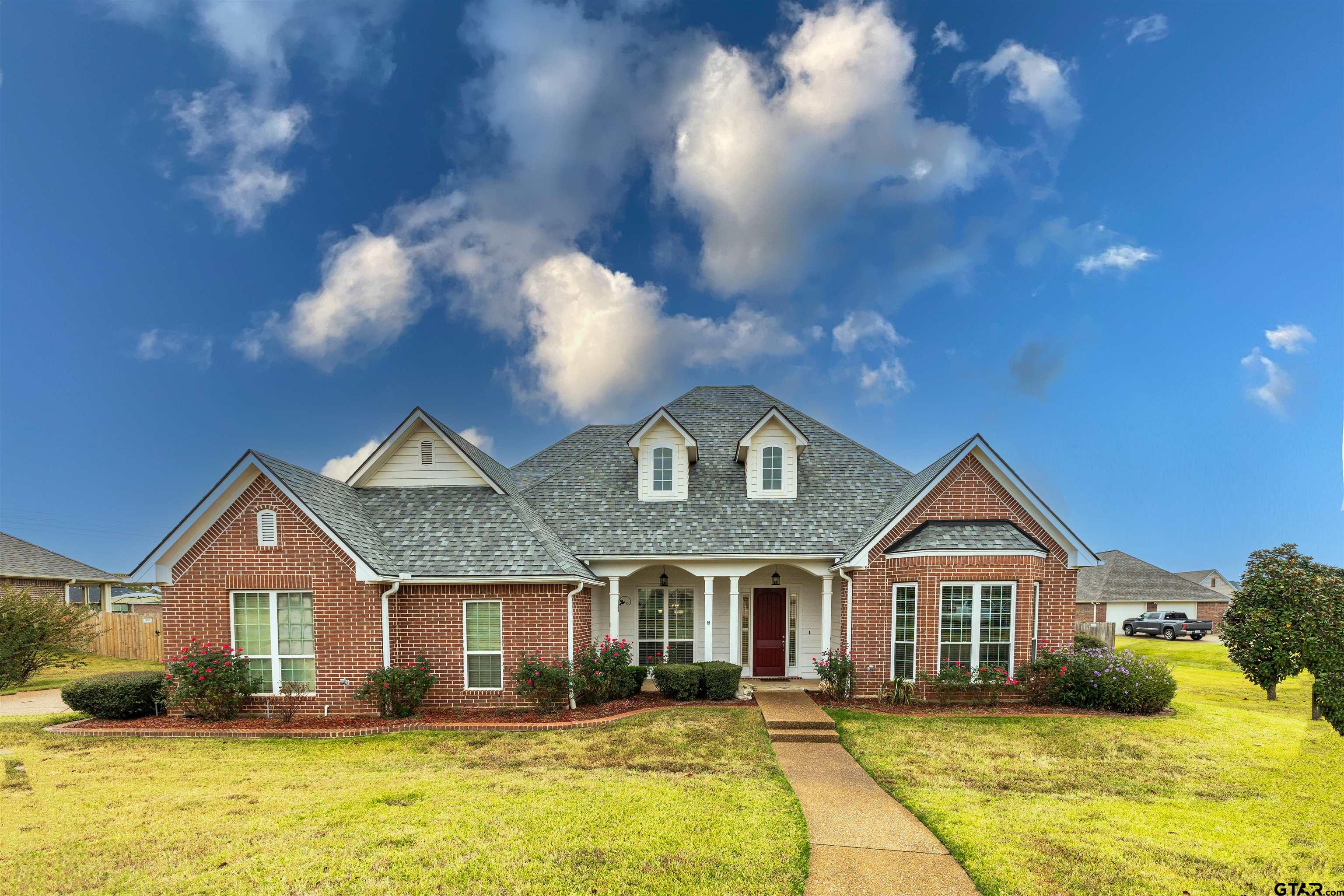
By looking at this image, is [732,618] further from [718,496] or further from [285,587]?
[285,587]

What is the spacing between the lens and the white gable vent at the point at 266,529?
494 inches

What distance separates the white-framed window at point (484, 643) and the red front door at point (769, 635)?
682 centimetres

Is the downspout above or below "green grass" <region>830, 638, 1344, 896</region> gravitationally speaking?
above

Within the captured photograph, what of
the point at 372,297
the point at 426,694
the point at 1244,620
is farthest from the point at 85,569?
the point at 1244,620

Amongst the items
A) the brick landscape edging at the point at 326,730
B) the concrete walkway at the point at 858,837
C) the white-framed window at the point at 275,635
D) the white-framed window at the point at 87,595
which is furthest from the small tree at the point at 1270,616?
the white-framed window at the point at 87,595

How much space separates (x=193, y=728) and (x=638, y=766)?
8.88m

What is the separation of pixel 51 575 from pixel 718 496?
34074 millimetres

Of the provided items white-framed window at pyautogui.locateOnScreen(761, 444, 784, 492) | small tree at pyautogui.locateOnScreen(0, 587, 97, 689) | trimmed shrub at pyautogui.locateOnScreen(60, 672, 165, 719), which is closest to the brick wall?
white-framed window at pyautogui.locateOnScreen(761, 444, 784, 492)

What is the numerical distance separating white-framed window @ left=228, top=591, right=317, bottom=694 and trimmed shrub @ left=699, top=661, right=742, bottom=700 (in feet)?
A: 26.9

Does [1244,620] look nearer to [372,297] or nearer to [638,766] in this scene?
[638,766]

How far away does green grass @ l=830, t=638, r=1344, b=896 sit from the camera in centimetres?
623

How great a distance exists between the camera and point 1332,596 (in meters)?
14.4

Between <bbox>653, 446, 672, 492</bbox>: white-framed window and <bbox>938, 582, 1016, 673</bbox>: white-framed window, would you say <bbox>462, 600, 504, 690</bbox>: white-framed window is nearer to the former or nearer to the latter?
<bbox>653, 446, 672, 492</bbox>: white-framed window

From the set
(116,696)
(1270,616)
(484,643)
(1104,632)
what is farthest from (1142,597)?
(116,696)
